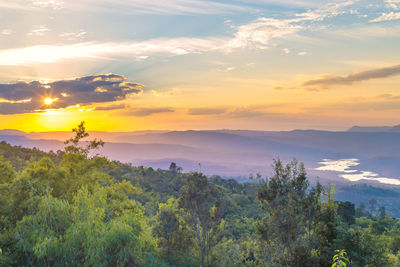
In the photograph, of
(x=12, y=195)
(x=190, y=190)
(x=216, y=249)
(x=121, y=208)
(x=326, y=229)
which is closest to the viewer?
(x=326, y=229)

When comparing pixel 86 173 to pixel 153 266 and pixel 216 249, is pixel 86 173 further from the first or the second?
pixel 216 249

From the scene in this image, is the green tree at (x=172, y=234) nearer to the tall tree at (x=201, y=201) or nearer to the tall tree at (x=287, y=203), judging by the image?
the tall tree at (x=201, y=201)

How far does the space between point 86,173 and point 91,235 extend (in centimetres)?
1035

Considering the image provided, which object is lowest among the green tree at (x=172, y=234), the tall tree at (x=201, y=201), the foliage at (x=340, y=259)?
the green tree at (x=172, y=234)

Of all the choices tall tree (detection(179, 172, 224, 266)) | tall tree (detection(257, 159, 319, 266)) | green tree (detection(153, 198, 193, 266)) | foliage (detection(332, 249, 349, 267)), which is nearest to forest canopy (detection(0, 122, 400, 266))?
tall tree (detection(257, 159, 319, 266))

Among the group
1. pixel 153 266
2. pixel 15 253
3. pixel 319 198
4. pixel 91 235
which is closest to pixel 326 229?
pixel 319 198

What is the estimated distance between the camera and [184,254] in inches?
1266

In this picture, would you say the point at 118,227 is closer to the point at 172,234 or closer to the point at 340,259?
the point at 340,259

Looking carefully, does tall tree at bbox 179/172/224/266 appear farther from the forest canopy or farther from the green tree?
the forest canopy

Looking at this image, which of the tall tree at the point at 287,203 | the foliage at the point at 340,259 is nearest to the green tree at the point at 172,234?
the tall tree at the point at 287,203

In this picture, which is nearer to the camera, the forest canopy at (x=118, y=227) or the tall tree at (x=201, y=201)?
the forest canopy at (x=118, y=227)

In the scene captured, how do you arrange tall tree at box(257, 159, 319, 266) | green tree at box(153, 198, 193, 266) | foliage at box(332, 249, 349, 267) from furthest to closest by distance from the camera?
green tree at box(153, 198, 193, 266)
tall tree at box(257, 159, 319, 266)
foliage at box(332, 249, 349, 267)

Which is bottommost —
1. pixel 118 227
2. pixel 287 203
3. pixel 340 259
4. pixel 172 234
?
pixel 172 234

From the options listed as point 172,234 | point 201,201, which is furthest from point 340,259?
point 172,234
